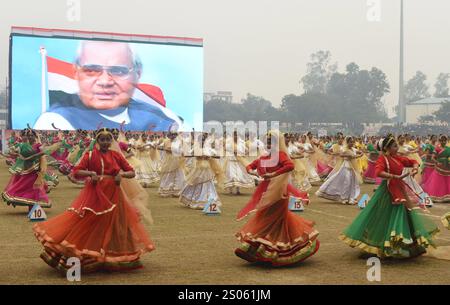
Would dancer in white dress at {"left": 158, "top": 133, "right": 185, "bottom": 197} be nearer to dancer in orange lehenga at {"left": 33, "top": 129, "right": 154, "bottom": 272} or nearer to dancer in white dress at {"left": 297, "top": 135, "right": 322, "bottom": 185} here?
dancer in white dress at {"left": 297, "top": 135, "right": 322, "bottom": 185}

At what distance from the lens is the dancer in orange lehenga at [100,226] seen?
8109mm

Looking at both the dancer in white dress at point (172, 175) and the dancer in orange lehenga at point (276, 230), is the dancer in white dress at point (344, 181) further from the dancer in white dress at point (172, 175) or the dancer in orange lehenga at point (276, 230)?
the dancer in orange lehenga at point (276, 230)

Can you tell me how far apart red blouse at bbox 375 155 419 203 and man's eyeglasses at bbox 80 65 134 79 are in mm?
41252

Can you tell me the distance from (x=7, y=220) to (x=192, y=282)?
273 inches

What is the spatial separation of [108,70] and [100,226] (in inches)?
1655

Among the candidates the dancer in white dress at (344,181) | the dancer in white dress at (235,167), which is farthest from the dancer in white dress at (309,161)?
the dancer in white dress at (344,181)

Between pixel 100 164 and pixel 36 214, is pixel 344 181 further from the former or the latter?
pixel 100 164

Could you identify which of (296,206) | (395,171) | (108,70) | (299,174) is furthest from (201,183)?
(108,70)

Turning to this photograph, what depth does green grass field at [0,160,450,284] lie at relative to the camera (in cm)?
800

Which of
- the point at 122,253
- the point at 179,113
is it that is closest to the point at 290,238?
the point at 122,253

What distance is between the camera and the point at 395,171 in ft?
31.1

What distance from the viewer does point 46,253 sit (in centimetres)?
825

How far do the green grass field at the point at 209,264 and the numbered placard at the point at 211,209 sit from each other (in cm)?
125
